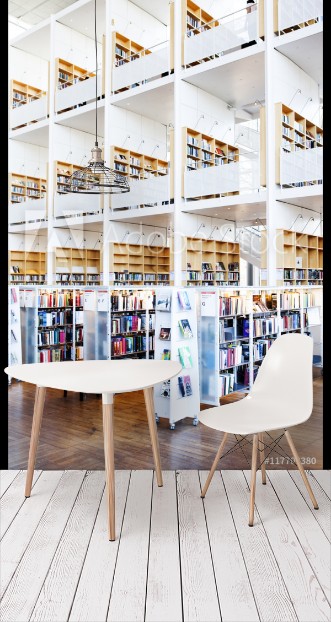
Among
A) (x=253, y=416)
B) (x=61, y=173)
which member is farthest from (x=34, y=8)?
(x=253, y=416)

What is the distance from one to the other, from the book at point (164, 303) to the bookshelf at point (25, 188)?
10479mm

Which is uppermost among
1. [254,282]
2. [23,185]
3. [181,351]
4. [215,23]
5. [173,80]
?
[215,23]

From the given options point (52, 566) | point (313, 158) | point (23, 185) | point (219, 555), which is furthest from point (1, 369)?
point (23, 185)

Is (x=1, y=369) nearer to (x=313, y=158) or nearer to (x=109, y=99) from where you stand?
(x=313, y=158)

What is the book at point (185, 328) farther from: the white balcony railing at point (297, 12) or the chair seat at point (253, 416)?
the white balcony railing at point (297, 12)

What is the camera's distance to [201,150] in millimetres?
10719

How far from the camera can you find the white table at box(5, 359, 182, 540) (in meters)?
2.32

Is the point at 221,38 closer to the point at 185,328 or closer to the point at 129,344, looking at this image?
the point at 129,344

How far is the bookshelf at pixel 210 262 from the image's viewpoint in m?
10.6

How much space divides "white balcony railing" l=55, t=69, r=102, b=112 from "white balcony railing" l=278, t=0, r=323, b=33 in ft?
15.6

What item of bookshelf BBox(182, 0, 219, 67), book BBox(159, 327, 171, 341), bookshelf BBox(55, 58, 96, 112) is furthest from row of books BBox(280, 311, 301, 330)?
bookshelf BBox(55, 58, 96, 112)

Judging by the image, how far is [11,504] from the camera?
2676 mm

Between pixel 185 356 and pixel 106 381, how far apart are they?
2250 millimetres

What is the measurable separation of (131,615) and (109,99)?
11564 mm
